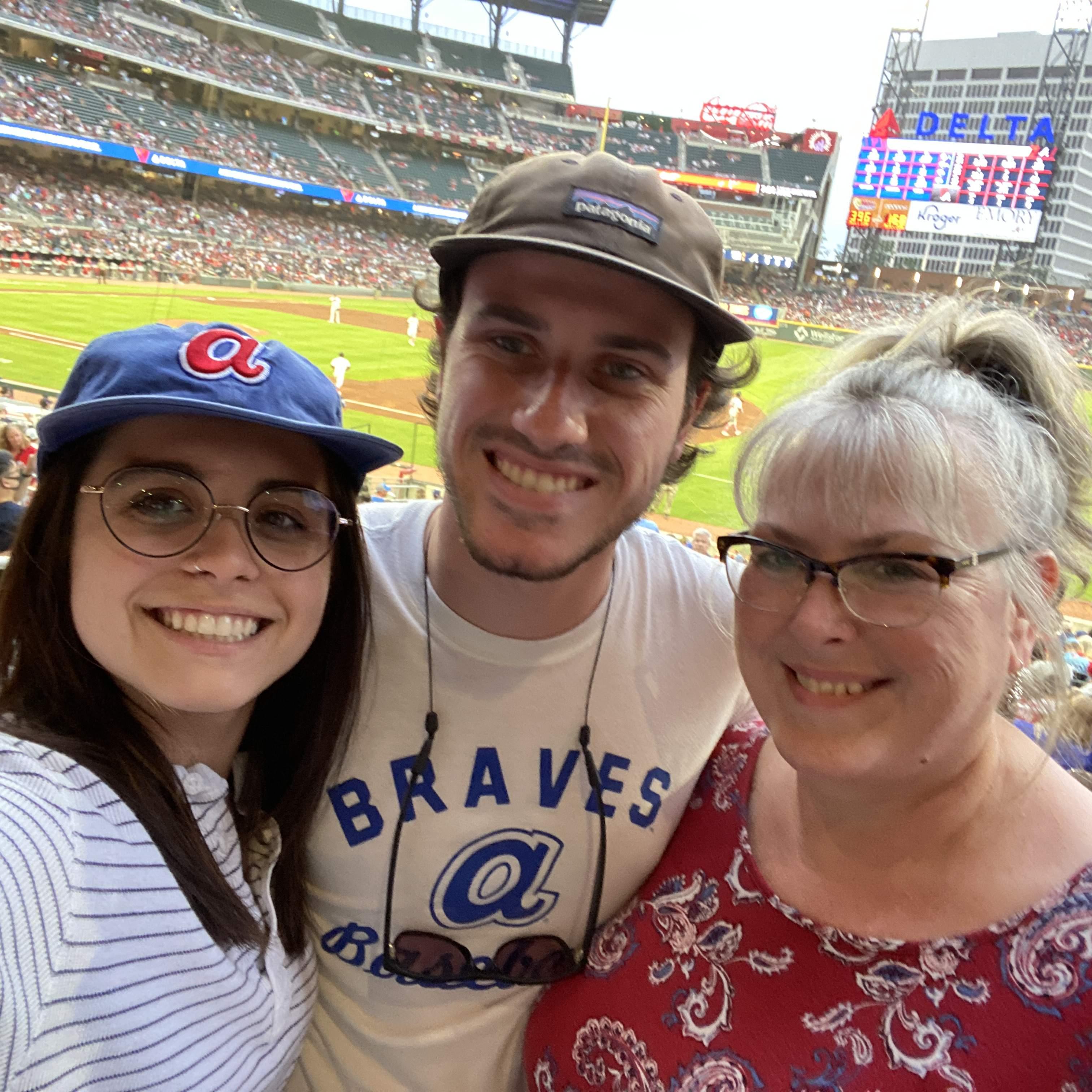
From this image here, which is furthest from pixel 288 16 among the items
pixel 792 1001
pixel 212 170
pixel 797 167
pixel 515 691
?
pixel 792 1001

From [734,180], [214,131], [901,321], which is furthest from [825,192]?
[901,321]

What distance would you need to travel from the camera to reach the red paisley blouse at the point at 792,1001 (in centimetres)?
109

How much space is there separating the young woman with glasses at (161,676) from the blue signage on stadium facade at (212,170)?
2515 centimetres

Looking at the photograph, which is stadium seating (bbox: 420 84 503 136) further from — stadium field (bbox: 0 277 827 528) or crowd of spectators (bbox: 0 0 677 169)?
stadium field (bbox: 0 277 827 528)

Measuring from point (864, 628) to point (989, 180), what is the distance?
125 ft

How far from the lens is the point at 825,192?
3781 centimetres

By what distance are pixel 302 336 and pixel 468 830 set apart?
763 inches

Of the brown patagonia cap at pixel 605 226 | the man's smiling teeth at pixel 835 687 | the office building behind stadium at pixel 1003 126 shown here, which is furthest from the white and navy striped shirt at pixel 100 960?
the office building behind stadium at pixel 1003 126

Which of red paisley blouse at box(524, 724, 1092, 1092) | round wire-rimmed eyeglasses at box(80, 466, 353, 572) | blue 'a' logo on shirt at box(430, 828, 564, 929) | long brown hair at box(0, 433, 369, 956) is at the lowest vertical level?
blue 'a' logo on shirt at box(430, 828, 564, 929)

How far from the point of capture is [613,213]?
5.30 ft

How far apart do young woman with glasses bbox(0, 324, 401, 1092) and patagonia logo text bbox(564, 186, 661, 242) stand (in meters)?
0.58

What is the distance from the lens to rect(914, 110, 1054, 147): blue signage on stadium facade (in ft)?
104

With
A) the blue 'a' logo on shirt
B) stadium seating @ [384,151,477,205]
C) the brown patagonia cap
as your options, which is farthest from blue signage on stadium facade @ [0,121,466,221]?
the blue 'a' logo on shirt

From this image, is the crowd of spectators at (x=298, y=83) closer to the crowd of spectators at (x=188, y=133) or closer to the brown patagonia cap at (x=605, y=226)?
the crowd of spectators at (x=188, y=133)
